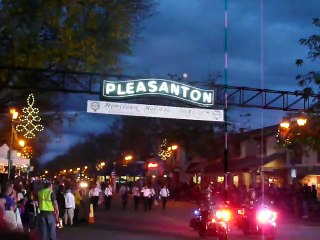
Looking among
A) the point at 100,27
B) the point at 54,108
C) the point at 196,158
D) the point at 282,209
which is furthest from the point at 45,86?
the point at 196,158

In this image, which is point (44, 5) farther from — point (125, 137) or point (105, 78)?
point (125, 137)

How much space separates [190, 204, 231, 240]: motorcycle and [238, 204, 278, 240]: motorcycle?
0.98 m

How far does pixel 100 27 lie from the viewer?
15117mm

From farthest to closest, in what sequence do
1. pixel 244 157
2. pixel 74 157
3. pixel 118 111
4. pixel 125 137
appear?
pixel 74 157 → pixel 125 137 → pixel 244 157 → pixel 118 111

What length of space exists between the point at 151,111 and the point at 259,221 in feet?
19.3

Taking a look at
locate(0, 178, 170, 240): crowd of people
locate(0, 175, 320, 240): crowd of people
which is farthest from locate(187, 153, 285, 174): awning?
locate(0, 178, 170, 240): crowd of people

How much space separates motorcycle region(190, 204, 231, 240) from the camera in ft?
54.6

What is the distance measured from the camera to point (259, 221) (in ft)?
57.9

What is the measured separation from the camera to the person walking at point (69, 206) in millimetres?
21172

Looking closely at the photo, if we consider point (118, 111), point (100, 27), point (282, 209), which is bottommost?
point (282, 209)

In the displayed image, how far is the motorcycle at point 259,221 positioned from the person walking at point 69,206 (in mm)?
6184

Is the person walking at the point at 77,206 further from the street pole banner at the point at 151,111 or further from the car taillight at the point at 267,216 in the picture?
the car taillight at the point at 267,216

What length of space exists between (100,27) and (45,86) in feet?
21.7

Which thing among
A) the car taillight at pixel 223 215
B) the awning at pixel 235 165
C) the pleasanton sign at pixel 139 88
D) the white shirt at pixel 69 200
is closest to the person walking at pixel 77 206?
the white shirt at pixel 69 200
